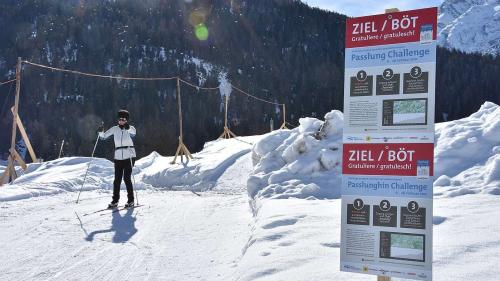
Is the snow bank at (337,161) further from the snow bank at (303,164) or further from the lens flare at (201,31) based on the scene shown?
the lens flare at (201,31)

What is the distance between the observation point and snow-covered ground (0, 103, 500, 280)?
14.7 feet

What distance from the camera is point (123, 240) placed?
20.2ft

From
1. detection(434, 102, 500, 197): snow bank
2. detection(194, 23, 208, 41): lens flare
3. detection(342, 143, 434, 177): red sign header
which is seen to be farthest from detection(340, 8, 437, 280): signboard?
detection(194, 23, 208, 41): lens flare

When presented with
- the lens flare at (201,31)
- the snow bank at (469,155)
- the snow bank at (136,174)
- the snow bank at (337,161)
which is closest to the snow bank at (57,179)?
the snow bank at (136,174)

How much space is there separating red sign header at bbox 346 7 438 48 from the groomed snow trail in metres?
2.57

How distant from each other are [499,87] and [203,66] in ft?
234

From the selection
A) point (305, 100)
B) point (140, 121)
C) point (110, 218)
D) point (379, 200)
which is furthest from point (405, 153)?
point (305, 100)

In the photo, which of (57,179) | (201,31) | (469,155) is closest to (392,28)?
(469,155)

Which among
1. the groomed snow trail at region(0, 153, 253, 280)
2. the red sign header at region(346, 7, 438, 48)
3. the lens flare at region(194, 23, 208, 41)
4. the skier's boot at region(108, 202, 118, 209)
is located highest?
the lens flare at region(194, 23, 208, 41)

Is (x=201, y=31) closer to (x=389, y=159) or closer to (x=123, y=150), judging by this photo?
(x=123, y=150)

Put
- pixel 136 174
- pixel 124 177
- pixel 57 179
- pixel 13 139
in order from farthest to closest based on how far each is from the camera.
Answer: pixel 136 174
pixel 13 139
pixel 57 179
pixel 124 177

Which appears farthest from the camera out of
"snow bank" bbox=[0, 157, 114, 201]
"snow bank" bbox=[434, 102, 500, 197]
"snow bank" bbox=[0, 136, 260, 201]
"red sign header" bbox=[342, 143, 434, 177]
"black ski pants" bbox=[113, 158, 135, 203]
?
"snow bank" bbox=[0, 136, 260, 201]

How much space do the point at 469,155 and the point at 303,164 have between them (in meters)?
3.43

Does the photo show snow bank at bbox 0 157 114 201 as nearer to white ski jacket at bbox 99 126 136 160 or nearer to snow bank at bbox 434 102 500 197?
white ski jacket at bbox 99 126 136 160
